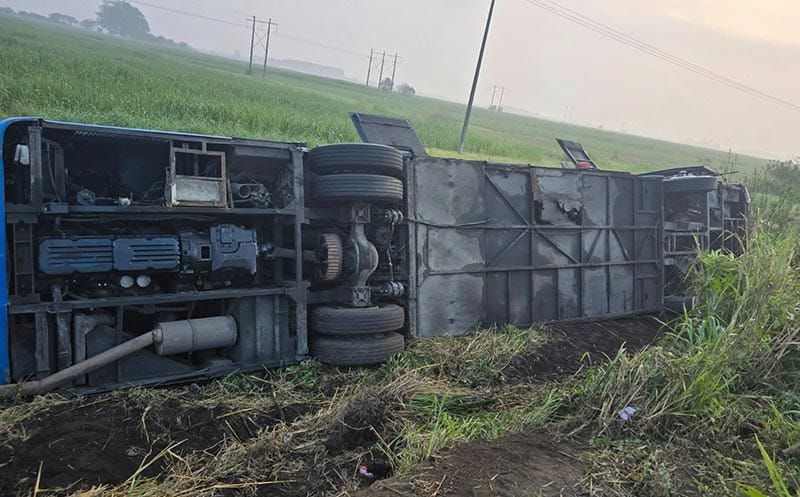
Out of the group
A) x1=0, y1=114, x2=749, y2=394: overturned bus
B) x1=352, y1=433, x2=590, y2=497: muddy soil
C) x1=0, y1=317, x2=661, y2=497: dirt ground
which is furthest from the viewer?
x1=0, y1=114, x2=749, y2=394: overturned bus

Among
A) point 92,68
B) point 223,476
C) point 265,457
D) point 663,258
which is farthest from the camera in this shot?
point 92,68

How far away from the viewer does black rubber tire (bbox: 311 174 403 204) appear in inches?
212

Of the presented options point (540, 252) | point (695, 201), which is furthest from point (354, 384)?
point (695, 201)

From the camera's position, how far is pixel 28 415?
380 centimetres

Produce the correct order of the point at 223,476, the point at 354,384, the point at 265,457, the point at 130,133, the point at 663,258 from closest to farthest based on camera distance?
the point at 223,476
the point at 265,457
the point at 130,133
the point at 354,384
the point at 663,258

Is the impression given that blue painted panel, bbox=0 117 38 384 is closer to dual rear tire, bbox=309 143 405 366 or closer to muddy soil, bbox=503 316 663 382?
dual rear tire, bbox=309 143 405 366

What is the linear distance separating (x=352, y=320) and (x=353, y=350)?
0.93 ft

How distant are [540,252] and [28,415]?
5739mm

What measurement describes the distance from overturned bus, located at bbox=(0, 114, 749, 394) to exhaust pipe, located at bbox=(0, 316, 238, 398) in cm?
1

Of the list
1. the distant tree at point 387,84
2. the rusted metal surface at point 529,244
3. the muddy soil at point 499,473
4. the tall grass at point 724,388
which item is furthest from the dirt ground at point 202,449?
the distant tree at point 387,84

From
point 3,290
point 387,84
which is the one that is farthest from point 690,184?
point 387,84

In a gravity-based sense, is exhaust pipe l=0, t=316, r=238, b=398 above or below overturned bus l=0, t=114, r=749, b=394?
below

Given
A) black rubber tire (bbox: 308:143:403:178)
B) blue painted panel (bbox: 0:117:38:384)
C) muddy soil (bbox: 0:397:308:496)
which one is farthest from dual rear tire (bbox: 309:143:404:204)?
blue painted panel (bbox: 0:117:38:384)

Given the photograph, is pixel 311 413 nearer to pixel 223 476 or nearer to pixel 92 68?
pixel 223 476
